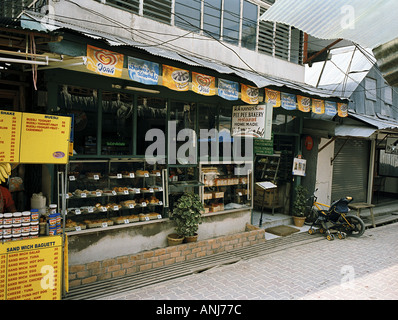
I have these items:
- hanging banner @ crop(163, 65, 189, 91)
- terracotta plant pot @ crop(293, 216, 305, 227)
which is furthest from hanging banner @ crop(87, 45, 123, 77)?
terracotta plant pot @ crop(293, 216, 305, 227)

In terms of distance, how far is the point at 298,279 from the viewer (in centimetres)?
637

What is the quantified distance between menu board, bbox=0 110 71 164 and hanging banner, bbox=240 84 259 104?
434 centimetres

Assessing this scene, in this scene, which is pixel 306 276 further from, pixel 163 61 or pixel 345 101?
pixel 345 101

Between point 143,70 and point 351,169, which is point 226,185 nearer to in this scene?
point 143,70

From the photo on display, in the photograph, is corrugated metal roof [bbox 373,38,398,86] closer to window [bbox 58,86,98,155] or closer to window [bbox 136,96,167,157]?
window [bbox 136,96,167,157]

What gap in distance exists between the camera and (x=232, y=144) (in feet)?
29.3

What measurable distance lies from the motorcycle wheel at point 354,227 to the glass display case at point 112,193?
593 cm

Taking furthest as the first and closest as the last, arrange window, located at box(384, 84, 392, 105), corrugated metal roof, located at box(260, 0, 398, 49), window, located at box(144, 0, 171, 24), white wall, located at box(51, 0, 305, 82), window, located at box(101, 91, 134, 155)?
1. window, located at box(384, 84, 392, 105)
2. window, located at box(144, 0, 171, 24)
3. white wall, located at box(51, 0, 305, 82)
4. window, located at box(101, 91, 134, 155)
5. corrugated metal roof, located at box(260, 0, 398, 49)

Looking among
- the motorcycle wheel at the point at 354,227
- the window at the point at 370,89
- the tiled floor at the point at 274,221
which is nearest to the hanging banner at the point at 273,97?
the tiled floor at the point at 274,221

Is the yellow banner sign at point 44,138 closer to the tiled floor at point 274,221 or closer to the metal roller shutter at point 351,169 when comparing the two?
the tiled floor at point 274,221

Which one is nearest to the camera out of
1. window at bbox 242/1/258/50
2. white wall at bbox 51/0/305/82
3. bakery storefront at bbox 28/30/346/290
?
bakery storefront at bbox 28/30/346/290

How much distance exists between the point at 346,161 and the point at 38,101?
1204 centimetres

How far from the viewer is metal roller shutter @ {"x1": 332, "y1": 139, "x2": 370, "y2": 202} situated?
41.9 ft

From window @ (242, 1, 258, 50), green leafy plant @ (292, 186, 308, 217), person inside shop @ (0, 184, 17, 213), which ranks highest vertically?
window @ (242, 1, 258, 50)
